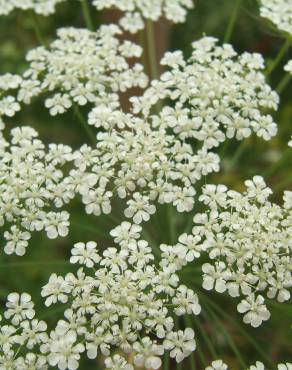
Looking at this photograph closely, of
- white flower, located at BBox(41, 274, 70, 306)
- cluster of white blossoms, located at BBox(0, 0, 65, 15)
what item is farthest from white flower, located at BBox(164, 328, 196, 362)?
cluster of white blossoms, located at BBox(0, 0, 65, 15)

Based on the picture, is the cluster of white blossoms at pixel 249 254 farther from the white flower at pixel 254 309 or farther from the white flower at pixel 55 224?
the white flower at pixel 55 224

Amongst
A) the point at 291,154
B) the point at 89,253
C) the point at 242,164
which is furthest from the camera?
the point at 242,164

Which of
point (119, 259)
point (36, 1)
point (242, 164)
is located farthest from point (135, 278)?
point (242, 164)

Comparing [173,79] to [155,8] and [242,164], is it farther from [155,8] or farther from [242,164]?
[242,164]

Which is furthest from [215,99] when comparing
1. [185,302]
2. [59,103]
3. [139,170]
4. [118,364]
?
[118,364]

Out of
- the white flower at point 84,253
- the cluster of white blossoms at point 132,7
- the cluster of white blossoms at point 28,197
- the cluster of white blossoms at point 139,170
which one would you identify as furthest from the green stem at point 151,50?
A: the white flower at point 84,253

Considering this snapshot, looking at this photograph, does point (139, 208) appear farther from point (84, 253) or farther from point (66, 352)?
point (66, 352)
